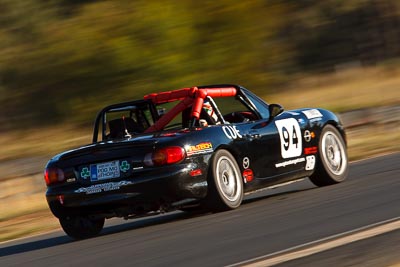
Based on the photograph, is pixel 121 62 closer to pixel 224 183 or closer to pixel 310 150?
pixel 310 150

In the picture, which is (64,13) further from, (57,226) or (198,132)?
(198,132)

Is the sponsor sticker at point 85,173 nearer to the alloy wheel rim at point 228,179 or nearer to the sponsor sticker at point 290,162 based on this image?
the alloy wheel rim at point 228,179

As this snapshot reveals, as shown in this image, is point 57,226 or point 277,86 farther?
point 277,86

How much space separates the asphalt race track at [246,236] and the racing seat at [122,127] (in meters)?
0.98

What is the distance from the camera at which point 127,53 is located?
24984 mm

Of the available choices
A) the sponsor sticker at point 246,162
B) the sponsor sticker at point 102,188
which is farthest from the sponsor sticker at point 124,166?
the sponsor sticker at point 246,162

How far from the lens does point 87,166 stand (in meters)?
9.16

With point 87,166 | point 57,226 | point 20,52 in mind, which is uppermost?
point 20,52

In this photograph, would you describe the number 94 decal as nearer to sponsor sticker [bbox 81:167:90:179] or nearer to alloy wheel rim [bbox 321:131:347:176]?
alloy wheel rim [bbox 321:131:347:176]

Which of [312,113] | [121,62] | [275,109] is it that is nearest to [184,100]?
[275,109]

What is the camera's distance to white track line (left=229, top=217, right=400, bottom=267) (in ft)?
21.9

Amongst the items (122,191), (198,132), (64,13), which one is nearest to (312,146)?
(198,132)

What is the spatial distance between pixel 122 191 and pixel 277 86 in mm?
22134

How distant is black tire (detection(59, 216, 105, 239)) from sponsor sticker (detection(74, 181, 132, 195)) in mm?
357
